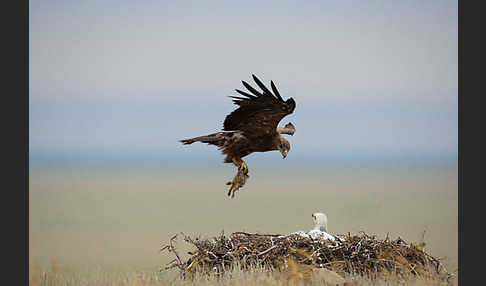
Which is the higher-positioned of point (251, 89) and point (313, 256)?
point (251, 89)

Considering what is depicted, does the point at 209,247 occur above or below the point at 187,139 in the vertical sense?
below

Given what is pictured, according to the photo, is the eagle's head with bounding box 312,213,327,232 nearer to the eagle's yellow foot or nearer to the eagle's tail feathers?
the eagle's yellow foot

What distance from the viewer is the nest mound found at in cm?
528

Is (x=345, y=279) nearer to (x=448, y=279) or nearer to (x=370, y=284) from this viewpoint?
(x=370, y=284)

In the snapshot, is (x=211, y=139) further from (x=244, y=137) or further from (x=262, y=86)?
(x=262, y=86)

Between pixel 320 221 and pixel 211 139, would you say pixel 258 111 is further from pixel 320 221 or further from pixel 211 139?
pixel 320 221

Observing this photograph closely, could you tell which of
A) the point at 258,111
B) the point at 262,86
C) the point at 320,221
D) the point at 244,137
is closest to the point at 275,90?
the point at 262,86

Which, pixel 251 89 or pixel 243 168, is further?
pixel 243 168

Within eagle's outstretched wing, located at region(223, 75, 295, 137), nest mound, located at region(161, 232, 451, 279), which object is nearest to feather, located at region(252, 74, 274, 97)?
eagle's outstretched wing, located at region(223, 75, 295, 137)

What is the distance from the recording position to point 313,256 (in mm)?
5258

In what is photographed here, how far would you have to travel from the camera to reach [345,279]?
5051 millimetres

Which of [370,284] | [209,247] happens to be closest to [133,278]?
[209,247]

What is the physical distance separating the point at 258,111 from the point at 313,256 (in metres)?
1.15

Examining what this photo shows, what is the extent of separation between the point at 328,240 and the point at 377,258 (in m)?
0.38
